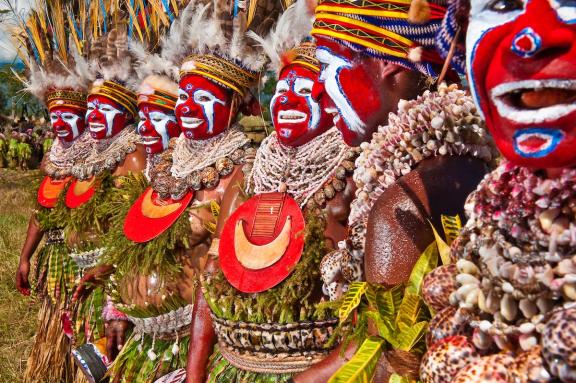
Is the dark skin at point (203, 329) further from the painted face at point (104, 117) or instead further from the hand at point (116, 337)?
the painted face at point (104, 117)

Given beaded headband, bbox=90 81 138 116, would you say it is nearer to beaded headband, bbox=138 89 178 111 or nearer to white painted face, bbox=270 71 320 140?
beaded headband, bbox=138 89 178 111

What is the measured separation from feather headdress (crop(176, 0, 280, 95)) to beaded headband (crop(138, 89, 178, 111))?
0.64m

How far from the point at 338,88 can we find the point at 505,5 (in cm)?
98

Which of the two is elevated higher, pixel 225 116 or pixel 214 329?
pixel 225 116

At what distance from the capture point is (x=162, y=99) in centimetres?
458

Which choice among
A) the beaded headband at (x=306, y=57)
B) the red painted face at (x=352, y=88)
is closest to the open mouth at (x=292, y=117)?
the beaded headband at (x=306, y=57)

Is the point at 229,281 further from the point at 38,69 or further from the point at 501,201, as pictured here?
the point at 38,69

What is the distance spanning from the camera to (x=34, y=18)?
247 inches

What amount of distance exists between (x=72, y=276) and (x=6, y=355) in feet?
4.44

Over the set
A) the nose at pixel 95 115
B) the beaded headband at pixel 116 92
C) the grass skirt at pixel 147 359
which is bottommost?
the grass skirt at pixel 147 359

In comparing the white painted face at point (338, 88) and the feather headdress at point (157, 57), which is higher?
the feather headdress at point (157, 57)

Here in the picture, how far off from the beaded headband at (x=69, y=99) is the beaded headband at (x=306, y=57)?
145 inches

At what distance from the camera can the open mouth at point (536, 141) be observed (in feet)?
3.49

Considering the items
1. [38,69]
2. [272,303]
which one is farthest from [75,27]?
[272,303]
